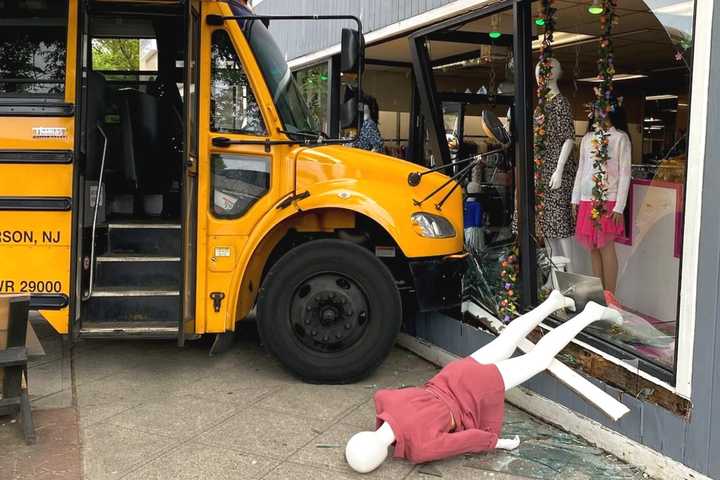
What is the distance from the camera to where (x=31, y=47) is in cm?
470

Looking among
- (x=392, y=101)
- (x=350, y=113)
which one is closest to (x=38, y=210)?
(x=350, y=113)

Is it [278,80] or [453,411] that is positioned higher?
[278,80]

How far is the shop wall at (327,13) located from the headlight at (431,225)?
7.41ft

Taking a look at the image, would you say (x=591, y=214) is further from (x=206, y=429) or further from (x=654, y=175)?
(x=206, y=429)

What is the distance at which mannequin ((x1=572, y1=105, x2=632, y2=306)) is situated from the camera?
5.24 m

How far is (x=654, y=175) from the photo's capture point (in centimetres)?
528

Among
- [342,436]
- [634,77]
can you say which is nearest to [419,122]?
[634,77]

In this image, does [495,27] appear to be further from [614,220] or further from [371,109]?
[371,109]

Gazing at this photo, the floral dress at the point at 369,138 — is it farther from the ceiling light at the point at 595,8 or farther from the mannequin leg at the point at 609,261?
the mannequin leg at the point at 609,261

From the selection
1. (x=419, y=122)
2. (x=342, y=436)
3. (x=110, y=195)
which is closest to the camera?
(x=342, y=436)

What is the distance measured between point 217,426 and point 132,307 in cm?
117

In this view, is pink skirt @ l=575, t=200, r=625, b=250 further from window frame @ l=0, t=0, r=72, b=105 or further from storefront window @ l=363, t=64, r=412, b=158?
storefront window @ l=363, t=64, r=412, b=158

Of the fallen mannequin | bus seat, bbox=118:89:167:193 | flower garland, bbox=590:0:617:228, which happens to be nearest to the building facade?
flower garland, bbox=590:0:617:228

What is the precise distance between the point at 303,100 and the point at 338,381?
2.26 metres
